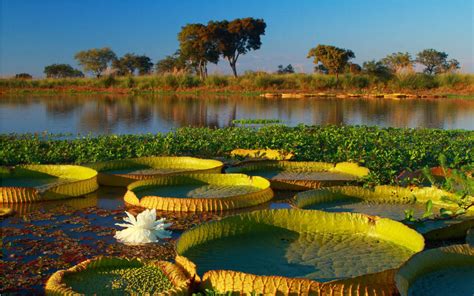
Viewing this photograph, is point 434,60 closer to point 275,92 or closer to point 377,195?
point 275,92

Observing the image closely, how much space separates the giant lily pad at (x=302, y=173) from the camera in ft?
21.6

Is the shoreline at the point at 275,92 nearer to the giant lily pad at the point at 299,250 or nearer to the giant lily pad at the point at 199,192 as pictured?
the giant lily pad at the point at 199,192

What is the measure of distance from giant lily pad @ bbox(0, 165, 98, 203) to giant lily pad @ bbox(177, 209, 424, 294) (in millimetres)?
2472

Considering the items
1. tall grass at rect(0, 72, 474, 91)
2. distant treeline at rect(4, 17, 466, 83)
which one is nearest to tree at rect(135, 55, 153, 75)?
distant treeline at rect(4, 17, 466, 83)

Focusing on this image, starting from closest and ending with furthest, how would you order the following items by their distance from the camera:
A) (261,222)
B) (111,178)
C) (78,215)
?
(261,222) → (78,215) → (111,178)

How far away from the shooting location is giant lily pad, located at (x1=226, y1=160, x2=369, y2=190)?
6.58m

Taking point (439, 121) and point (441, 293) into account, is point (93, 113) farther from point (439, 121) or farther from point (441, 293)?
point (441, 293)

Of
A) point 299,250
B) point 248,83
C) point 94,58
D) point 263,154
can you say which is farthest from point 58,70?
point 299,250

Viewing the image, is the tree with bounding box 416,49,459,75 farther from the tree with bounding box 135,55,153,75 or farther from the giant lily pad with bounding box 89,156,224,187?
the giant lily pad with bounding box 89,156,224,187

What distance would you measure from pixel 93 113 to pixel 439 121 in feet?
Result: 39.0

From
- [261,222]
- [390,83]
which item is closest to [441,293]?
[261,222]

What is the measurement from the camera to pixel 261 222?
14.8 feet

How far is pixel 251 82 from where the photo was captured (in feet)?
133

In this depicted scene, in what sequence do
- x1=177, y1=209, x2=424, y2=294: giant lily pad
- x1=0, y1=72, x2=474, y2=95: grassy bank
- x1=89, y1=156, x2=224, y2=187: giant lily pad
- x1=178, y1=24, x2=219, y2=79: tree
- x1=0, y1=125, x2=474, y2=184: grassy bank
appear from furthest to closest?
x1=178, y1=24, x2=219, y2=79: tree → x1=0, y1=72, x2=474, y2=95: grassy bank → x1=0, y1=125, x2=474, y2=184: grassy bank → x1=89, y1=156, x2=224, y2=187: giant lily pad → x1=177, y1=209, x2=424, y2=294: giant lily pad
